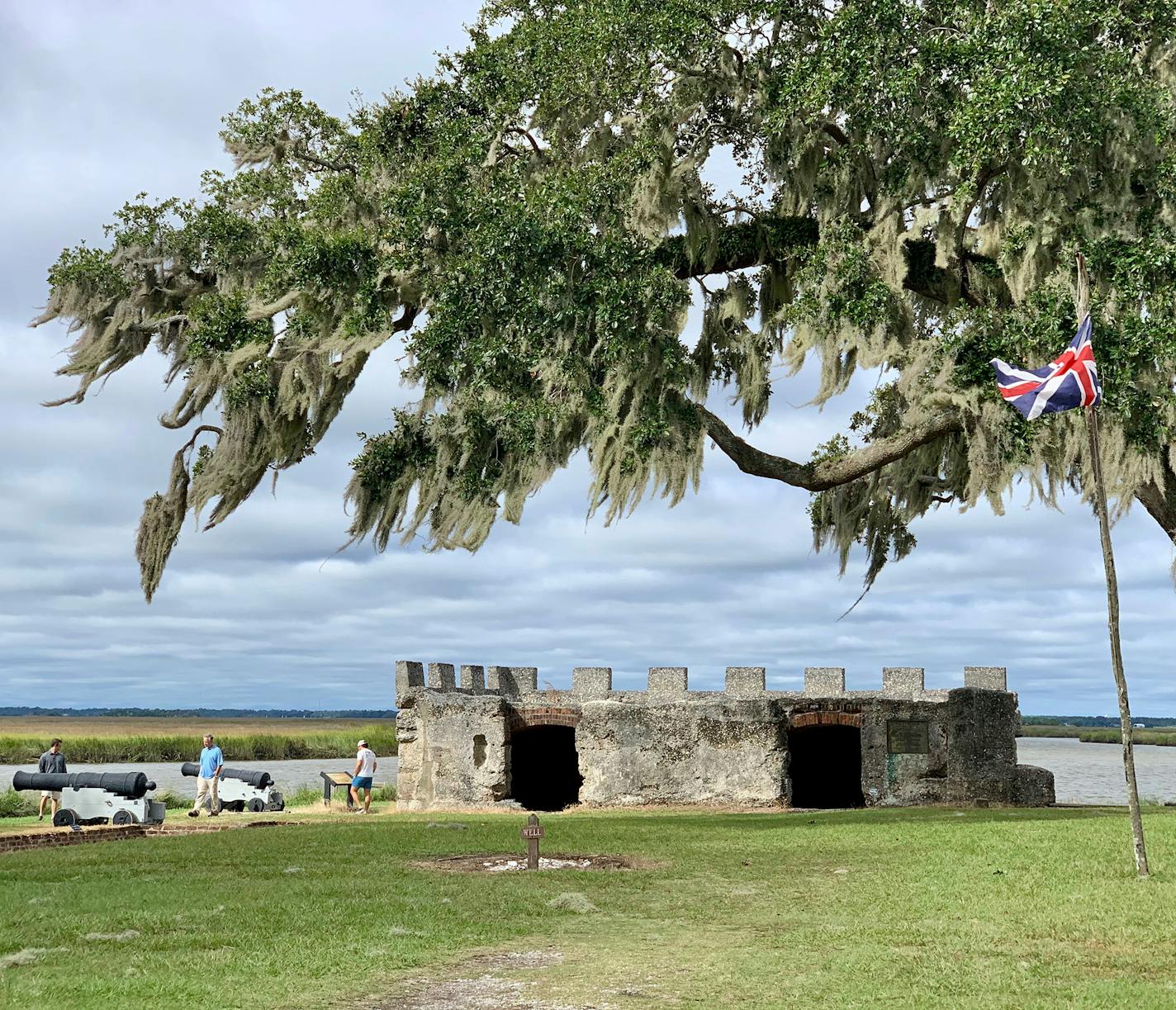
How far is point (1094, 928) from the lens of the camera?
25.8 feet

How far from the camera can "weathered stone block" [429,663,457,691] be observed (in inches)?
997

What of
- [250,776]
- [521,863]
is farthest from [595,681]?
[521,863]

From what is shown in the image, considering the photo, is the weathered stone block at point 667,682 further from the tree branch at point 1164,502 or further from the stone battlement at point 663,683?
the tree branch at point 1164,502

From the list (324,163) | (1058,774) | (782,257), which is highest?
(324,163)

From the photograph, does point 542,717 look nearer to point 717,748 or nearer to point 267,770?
point 717,748

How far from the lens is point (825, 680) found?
2472 cm

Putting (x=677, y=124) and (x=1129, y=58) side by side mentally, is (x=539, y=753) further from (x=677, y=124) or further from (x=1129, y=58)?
(x=1129, y=58)

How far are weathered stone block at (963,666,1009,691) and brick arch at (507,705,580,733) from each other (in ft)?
26.3

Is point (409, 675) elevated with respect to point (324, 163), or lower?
lower

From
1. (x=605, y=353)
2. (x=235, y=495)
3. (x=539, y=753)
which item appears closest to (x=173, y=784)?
(x=539, y=753)

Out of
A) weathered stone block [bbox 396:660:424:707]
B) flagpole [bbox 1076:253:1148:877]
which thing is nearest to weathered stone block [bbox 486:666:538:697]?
weathered stone block [bbox 396:660:424:707]

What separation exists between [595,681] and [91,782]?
12164mm

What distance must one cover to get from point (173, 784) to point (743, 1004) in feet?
100

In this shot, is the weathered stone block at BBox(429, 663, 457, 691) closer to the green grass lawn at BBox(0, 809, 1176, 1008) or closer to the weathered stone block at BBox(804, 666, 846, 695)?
the weathered stone block at BBox(804, 666, 846, 695)
